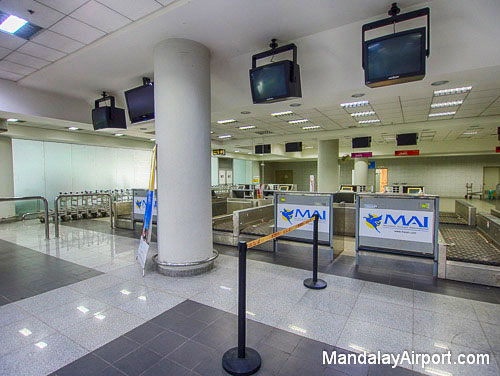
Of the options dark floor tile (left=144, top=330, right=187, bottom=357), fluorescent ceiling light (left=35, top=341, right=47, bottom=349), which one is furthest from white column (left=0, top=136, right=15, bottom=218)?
dark floor tile (left=144, top=330, right=187, bottom=357)

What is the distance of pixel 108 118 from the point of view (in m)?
6.02

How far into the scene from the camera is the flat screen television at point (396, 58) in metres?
2.92

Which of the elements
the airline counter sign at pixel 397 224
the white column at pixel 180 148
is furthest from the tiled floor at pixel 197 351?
the airline counter sign at pixel 397 224

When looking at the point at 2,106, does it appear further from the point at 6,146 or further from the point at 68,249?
the point at 6,146

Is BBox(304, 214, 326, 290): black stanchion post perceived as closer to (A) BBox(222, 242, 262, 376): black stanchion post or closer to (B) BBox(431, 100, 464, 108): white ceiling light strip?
(A) BBox(222, 242, 262, 376): black stanchion post

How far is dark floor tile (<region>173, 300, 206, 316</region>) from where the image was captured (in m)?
2.84

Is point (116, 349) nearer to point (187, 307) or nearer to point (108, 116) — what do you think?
point (187, 307)

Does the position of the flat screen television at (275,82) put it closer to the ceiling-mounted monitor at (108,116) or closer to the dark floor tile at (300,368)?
the dark floor tile at (300,368)

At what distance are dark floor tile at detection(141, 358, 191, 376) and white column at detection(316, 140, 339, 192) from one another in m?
11.4

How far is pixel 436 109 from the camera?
26.5 feet

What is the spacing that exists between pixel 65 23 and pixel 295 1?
2.95m

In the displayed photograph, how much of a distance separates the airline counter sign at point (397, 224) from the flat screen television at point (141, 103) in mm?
4252

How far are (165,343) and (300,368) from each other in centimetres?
115

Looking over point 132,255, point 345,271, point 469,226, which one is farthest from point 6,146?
point 469,226
